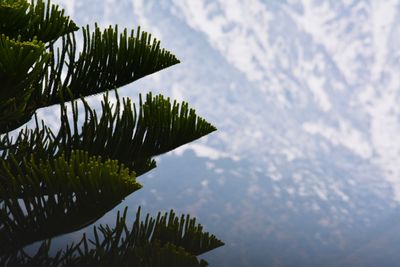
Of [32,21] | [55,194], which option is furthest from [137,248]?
[32,21]

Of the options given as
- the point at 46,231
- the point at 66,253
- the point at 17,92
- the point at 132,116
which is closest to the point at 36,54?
the point at 17,92

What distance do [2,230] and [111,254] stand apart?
80cm

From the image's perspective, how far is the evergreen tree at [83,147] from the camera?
4199mm

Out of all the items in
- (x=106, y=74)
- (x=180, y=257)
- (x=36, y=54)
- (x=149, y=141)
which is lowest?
(x=180, y=257)

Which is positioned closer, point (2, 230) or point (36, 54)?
point (36, 54)

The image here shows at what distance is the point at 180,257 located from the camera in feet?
15.5

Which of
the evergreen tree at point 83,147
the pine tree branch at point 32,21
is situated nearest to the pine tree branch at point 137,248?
the evergreen tree at point 83,147

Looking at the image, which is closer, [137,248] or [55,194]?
[55,194]

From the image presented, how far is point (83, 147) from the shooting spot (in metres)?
4.80

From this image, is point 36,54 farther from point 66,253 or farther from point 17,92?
point 66,253

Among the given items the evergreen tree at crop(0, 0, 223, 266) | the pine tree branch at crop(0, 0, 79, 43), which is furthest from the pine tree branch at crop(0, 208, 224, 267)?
the pine tree branch at crop(0, 0, 79, 43)

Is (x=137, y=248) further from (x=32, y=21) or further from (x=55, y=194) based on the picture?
(x=32, y=21)

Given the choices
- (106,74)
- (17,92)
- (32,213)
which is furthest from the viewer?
(106,74)

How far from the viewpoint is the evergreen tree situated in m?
4.20
